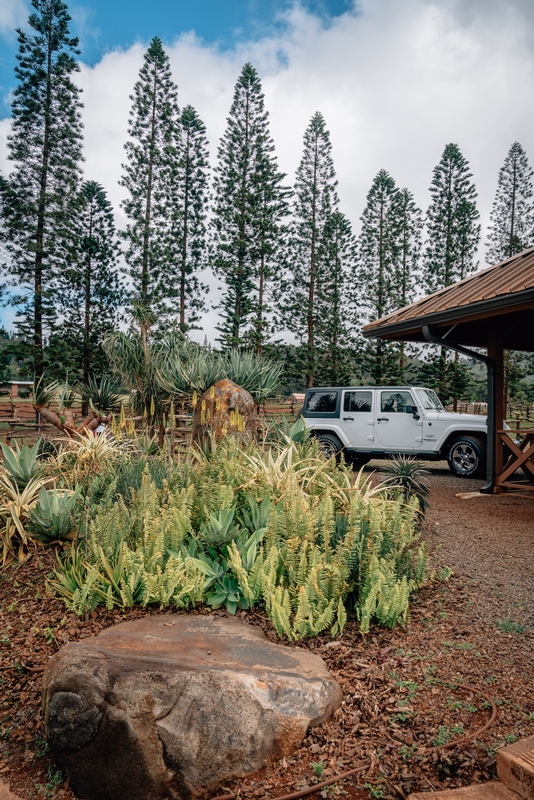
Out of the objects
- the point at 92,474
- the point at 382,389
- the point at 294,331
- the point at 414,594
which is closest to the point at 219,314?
the point at 294,331

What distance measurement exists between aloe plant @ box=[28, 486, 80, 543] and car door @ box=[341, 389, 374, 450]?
7.47m

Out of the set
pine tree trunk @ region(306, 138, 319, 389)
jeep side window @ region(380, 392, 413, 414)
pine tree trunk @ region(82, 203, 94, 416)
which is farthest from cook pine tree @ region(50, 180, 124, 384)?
jeep side window @ region(380, 392, 413, 414)

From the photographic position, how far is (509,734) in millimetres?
2080

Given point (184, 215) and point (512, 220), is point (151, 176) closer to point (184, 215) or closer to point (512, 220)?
point (184, 215)

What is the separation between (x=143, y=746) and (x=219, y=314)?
2495 centimetres

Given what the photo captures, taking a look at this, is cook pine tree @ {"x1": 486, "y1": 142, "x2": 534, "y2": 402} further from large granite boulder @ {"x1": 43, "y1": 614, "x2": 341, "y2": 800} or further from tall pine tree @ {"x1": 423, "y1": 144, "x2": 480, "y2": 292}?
large granite boulder @ {"x1": 43, "y1": 614, "x2": 341, "y2": 800}

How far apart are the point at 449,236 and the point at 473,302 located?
967 inches

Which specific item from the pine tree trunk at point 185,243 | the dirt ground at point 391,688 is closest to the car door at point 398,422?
the dirt ground at point 391,688

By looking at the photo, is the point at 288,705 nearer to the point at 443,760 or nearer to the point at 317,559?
the point at 443,760

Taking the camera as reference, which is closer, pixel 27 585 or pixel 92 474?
pixel 27 585

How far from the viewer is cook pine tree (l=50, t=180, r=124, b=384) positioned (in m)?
26.6

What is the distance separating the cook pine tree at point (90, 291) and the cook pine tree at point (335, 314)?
1085 cm

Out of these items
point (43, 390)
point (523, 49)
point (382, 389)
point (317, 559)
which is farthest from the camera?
point (382, 389)

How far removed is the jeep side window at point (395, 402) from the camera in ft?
34.8
